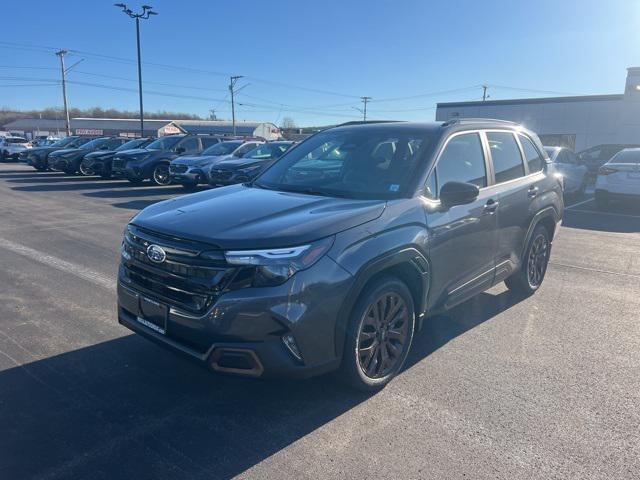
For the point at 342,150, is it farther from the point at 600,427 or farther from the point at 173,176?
the point at 173,176

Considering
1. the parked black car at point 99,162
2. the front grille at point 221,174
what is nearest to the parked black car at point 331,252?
the front grille at point 221,174

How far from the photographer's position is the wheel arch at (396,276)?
124 inches

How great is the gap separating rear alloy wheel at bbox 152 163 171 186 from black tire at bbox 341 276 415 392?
48.2ft

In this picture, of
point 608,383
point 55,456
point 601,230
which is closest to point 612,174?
point 601,230

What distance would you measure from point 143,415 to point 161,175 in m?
15.1

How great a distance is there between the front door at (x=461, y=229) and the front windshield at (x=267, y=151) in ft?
35.8

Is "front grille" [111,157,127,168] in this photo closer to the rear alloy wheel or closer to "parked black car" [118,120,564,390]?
the rear alloy wheel

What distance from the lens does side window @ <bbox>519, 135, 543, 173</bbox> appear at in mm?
5543

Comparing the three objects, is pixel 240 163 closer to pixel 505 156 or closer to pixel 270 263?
pixel 505 156

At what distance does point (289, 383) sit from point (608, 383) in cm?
237

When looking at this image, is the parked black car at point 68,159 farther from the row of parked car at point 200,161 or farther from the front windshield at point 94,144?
the front windshield at point 94,144

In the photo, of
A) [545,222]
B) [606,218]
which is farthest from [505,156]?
[606,218]

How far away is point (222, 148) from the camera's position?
1689 centimetres

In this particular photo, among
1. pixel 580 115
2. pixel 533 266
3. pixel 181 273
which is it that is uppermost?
pixel 580 115
